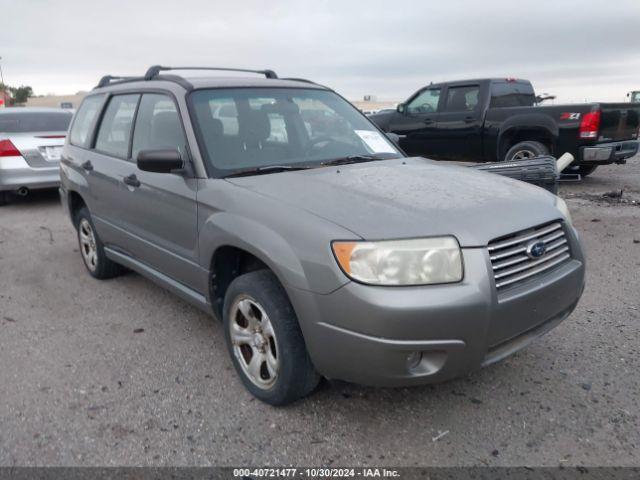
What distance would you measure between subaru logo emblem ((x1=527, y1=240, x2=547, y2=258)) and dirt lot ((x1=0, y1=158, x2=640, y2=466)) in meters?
0.85

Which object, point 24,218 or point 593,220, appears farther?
point 24,218

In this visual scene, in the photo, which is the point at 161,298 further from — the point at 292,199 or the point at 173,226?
the point at 292,199

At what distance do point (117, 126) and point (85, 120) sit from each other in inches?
33.8

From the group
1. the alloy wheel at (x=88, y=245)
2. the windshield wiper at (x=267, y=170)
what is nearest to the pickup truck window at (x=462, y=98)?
the alloy wheel at (x=88, y=245)

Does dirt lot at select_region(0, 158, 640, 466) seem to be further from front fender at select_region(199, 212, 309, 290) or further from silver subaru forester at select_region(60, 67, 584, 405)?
front fender at select_region(199, 212, 309, 290)

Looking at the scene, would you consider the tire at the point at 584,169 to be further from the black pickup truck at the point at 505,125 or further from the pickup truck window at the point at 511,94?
the pickup truck window at the point at 511,94

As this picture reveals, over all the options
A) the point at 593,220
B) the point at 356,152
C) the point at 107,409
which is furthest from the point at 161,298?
the point at 593,220

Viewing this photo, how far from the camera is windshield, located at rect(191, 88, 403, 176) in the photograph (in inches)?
130

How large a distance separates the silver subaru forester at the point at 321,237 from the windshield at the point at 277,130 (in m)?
0.01

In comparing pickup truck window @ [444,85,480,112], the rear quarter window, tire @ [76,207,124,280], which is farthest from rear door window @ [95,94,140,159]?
pickup truck window @ [444,85,480,112]

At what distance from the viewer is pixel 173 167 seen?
3131 millimetres

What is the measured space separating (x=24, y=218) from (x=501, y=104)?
8027mm

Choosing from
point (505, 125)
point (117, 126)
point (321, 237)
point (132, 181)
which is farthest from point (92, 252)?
point (505, 125)

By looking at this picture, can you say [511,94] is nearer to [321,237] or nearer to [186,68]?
[186,68]
